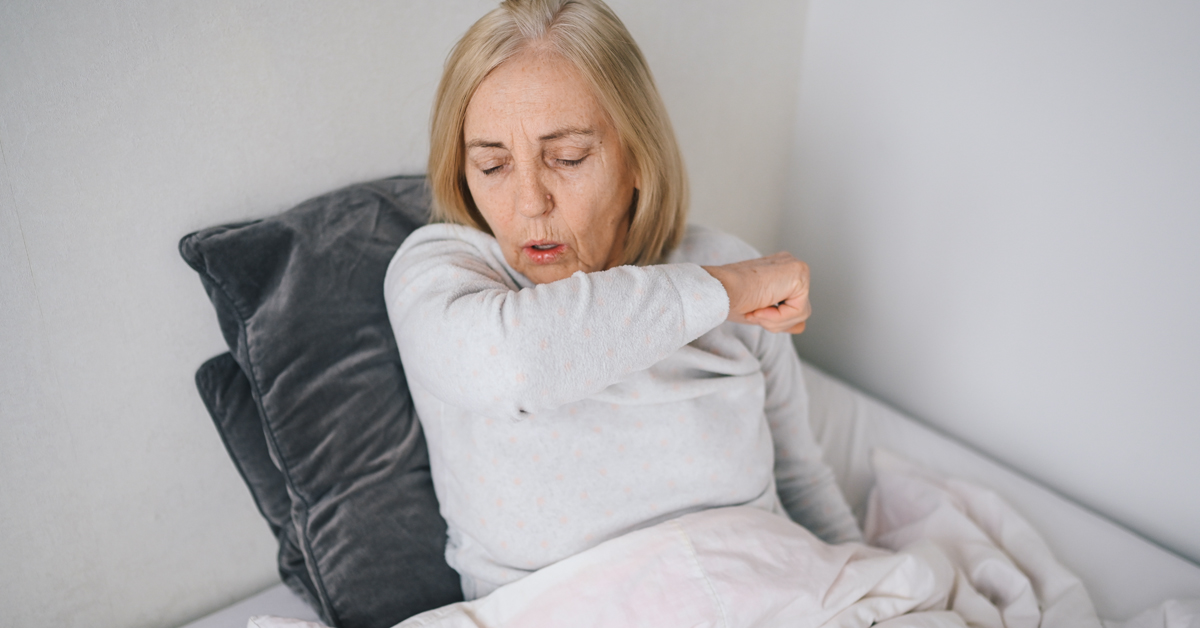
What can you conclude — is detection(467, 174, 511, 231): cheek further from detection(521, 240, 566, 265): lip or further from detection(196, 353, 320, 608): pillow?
detection(196, 353, 320, 608): pillow

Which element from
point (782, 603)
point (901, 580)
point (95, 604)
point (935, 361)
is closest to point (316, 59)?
point (95, 604)

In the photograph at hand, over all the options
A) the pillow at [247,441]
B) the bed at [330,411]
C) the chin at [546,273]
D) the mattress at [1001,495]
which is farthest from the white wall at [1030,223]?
the pillow at [247,441]

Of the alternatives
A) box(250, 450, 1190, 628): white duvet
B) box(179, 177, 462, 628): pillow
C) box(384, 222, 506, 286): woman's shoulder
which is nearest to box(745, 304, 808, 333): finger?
box(250, 450, 1190, 628): white duvet

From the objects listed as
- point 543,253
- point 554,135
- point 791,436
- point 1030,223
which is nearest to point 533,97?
point 554,135

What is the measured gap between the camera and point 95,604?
1.05 metres

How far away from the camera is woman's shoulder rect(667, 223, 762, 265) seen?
3.67 feet

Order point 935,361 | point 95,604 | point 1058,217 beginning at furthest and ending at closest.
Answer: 1. point 935,361
2. point 1058,217
3. point 95,604

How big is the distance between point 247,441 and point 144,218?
36 centimetres

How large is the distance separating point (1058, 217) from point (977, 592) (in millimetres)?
741

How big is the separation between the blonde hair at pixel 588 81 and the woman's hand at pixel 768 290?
0.62 ft

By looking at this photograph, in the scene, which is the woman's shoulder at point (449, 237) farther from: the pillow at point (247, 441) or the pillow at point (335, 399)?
the pillow at point (247, 441)

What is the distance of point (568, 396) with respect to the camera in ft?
2.50

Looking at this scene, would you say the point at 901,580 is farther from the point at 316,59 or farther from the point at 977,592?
the point at 316,59

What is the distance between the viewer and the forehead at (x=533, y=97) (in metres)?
0.86
